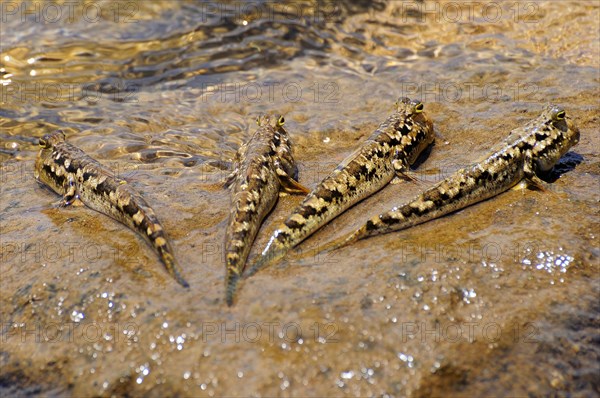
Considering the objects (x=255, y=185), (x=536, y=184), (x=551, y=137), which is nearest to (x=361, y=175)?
(x=255, y=185)

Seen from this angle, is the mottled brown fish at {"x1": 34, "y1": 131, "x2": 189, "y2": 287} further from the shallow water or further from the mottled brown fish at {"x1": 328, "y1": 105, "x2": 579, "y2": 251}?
the mottled brown fish at {"x1": 328, "y1": 105, "x2": 579, "y2": 251}

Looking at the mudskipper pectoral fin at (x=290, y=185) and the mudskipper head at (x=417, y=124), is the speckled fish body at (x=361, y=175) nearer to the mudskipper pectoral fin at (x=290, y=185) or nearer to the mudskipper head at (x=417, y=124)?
the mudskipper head at (x=417, y=124)

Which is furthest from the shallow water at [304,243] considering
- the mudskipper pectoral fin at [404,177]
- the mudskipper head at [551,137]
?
the mudskipper head at [551,137]

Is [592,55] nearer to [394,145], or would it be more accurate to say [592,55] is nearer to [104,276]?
[394,145]

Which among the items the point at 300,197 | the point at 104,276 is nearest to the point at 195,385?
the point at 104,276

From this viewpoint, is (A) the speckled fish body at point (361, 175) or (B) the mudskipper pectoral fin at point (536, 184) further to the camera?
(B) the mudskipper pectoral fin at point (536, 184)
